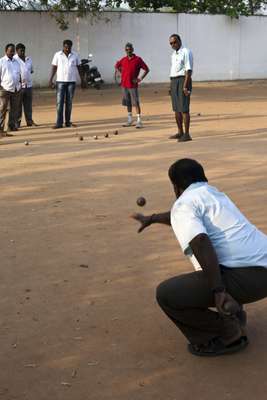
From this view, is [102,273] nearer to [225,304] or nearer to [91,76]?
[225,304]

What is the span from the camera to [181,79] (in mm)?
11930

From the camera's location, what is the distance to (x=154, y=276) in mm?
5441

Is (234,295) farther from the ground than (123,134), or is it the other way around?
(234,295)

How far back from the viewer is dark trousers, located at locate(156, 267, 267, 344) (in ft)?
13.0

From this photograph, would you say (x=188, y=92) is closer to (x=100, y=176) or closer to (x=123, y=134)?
(x=123, y=134)

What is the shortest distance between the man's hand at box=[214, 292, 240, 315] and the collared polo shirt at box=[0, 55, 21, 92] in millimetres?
10615

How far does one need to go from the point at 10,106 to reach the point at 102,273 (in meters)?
9.30

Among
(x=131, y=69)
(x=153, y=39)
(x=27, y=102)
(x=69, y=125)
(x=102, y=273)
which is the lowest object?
(x=69, y=125)

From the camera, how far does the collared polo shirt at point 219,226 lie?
12.7 feet

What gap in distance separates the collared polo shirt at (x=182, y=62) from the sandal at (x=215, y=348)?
26.6 feet

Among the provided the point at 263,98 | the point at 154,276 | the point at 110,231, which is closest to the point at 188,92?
the point at 110,231

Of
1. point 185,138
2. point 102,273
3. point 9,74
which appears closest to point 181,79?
point 185,138

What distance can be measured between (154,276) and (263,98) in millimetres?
18408

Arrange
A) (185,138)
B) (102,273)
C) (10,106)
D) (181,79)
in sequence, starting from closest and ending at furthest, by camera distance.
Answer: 1. (102,273)
2. (181,79)
3. (185,138)
4. (10,106)
